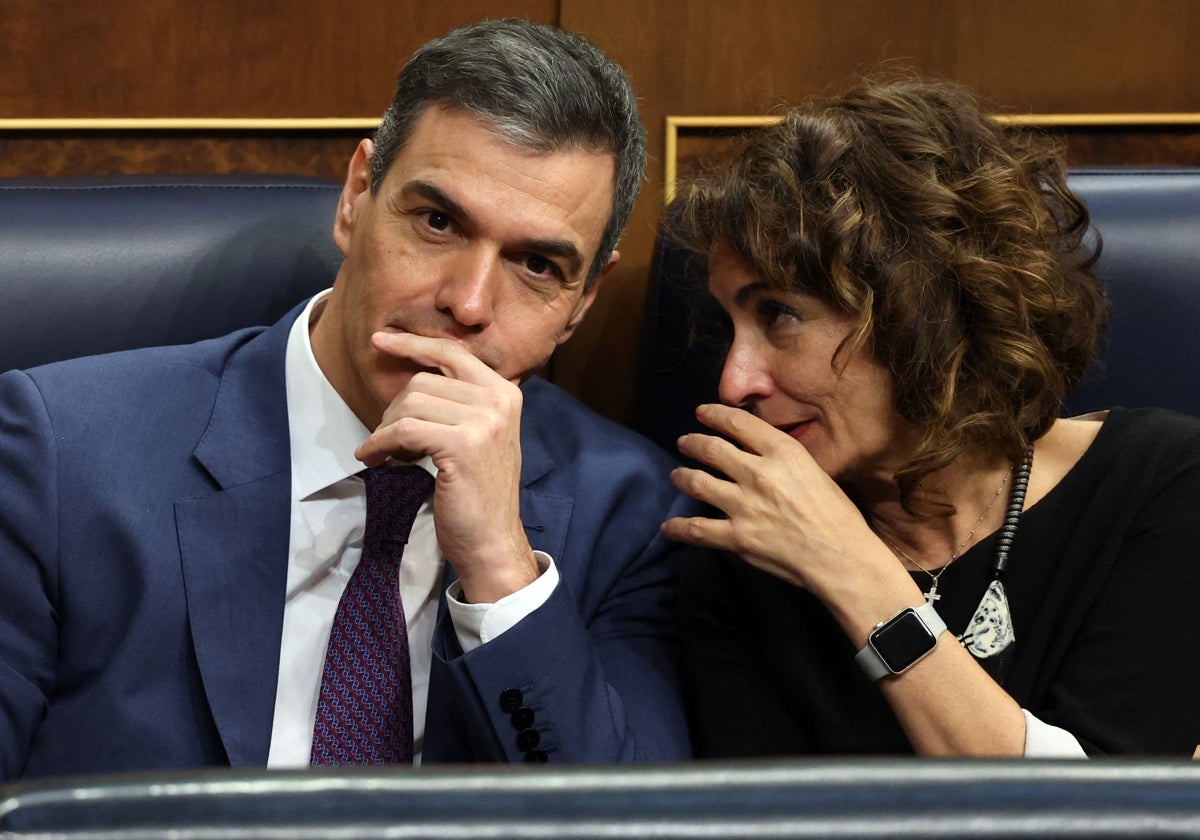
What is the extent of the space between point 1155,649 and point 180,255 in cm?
110

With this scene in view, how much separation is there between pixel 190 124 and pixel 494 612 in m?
0.90

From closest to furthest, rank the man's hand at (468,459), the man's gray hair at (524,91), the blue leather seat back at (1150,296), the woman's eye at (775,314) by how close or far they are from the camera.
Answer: the man's hand at (468,459)
the man's gray hair at (524,91)
the woman's eye at (775,314)
the blue leather seat back at (1150,296)

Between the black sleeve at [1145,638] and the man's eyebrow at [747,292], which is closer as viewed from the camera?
the black sleeve at [1145,638]

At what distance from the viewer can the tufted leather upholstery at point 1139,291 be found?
151 cm

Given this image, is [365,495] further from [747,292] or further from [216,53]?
[216,53]

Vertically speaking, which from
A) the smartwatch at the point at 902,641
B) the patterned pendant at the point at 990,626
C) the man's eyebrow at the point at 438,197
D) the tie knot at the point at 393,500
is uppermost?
the man's eyebrow at the point at 438,197

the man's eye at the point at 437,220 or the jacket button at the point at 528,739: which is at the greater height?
the man's eye at the point at 437,220

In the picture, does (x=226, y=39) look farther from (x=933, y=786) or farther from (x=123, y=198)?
(x=933, y=786)

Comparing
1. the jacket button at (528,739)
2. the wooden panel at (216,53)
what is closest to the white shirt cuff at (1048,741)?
the jacket button at (528,739)

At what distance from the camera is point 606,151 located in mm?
1299

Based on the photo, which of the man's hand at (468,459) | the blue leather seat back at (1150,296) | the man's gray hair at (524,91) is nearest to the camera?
the man's hand at (468,459)

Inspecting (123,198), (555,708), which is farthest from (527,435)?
(123,198)

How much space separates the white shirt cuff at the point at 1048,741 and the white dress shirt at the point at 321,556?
1.52 feet

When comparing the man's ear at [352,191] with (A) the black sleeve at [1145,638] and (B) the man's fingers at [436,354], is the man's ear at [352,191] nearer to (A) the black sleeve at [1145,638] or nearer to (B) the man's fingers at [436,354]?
(B) the man's fingers at [436,354]
